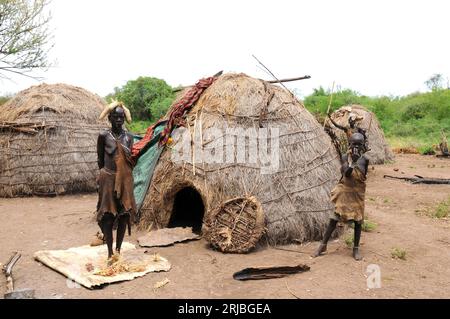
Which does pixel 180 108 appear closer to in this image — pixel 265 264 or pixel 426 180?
pixel 265 264

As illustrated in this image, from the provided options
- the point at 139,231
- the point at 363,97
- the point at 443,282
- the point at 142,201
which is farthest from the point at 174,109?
the point at 363,97

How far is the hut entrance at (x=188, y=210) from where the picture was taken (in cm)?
744

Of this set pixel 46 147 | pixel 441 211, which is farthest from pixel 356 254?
pixel 46 147

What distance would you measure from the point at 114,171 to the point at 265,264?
7.00 ft

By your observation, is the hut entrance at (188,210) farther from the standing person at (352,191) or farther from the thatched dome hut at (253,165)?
the standing person at (352,191)

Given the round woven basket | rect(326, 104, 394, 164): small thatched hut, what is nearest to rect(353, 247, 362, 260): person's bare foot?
the round woven basket

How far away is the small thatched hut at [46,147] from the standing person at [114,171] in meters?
6.18

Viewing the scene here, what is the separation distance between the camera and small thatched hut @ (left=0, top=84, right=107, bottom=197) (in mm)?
10430

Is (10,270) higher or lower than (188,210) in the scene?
lower

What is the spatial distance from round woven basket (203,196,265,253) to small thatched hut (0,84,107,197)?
591 cm

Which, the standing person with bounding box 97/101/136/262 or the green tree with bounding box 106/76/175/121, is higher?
the green tree with bounding box 106/76/175/121

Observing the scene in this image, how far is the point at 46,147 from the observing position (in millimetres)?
10547

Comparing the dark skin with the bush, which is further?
the bush

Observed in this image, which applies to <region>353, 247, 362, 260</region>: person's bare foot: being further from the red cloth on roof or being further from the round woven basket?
the red cloth on roof
